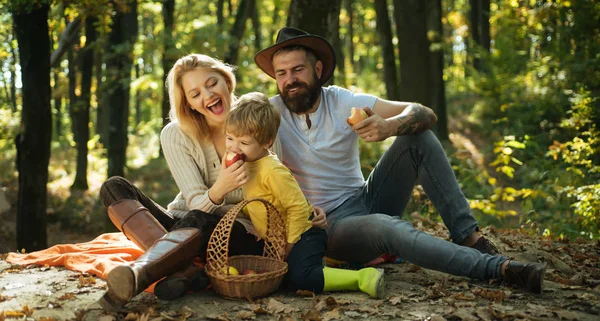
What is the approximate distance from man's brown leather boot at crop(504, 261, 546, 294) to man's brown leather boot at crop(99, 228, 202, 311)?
194 centimetres

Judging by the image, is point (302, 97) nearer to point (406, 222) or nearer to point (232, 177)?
point (232, 177)

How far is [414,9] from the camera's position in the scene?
34.9ft

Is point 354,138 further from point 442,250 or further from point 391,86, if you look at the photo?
point 391,86

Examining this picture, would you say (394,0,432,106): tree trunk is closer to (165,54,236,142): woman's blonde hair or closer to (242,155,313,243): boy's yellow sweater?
(165,54,236,142): woman's blonde hair

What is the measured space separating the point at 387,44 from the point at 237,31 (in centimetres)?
324

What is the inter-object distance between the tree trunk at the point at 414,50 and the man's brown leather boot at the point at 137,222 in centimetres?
740

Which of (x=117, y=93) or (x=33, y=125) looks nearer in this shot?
(x=33, y=125)

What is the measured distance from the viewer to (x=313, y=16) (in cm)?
630

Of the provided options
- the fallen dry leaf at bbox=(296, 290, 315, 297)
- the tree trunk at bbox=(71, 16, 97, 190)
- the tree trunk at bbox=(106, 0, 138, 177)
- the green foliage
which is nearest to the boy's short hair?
the fallen dry leaf at bbox=(296, 290, 315, 297)

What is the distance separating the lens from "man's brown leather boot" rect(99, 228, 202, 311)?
327cm

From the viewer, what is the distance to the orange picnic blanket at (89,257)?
4.32 meters

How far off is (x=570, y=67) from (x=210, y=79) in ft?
26.0

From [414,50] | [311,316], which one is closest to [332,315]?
[311,316]

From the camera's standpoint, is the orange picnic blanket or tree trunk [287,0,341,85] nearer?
the orange picnic blanket
